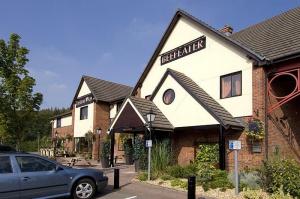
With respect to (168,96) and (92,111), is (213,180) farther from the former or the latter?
(92,111)

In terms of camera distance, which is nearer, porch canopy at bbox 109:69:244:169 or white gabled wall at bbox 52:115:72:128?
porch canopy at bbox 109:69:244:169

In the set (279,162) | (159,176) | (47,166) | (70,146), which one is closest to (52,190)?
(47,166)

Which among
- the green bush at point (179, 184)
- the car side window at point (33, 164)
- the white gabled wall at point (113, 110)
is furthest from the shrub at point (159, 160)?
the white gabled wall at point (113, 110)

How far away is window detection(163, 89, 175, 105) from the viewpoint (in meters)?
19.2

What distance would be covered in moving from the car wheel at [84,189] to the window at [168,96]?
8.65 m

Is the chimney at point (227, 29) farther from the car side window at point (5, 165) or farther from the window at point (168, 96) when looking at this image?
the car side window at point (5, 165)

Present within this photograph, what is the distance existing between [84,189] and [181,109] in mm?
8272

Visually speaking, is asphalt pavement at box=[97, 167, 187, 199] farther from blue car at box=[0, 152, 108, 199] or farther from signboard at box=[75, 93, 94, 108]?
signboard at box=[75, 93, 94, 108]

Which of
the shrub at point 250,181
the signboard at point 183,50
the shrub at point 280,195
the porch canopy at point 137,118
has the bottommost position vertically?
the shrub at point 280,195

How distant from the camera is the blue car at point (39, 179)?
10.1m

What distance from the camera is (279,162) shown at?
11711 mm

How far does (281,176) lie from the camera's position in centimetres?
1130

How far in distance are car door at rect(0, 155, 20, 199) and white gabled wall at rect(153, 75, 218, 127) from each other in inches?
359

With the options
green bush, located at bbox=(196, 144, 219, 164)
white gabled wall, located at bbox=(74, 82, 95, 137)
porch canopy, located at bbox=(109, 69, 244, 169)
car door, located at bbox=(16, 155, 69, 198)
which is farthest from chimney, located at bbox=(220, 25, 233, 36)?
car door, located at bbox=(16, 155, 69, 198)
